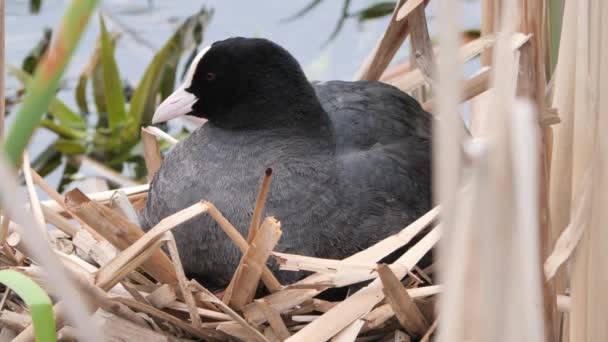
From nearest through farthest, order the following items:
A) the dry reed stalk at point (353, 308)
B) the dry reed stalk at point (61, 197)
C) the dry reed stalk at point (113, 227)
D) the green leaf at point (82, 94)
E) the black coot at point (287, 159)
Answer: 1. the dry reed stalk at point (353, 308)
2. the dry reed stalk at point (113, 227)
3. the black coot at point (287, 159)
4. the dry reed stalk at point (61, 197)
5. the green leaf at point (82, 94)

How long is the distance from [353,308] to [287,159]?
427 mm


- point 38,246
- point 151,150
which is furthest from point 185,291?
point 38,246

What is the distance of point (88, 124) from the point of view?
9.98 feet

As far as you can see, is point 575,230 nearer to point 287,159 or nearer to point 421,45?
point 421,45

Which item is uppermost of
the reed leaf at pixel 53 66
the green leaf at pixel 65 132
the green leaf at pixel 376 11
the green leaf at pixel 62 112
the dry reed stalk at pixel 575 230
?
the green leaf at pixel 376 11

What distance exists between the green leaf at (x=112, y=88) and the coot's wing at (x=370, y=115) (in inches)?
38.1

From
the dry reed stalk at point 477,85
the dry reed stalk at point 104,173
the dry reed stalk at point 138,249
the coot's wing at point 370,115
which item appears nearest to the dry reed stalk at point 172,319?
the dry reed stalk at point 138,249

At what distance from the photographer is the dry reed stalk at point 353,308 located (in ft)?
4.85

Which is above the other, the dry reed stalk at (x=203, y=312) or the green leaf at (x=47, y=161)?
the green leaf at (x=47, y=161)

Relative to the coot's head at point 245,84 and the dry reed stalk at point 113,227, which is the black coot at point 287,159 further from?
the dry reed stalk at point 113,227

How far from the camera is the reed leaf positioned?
71cm

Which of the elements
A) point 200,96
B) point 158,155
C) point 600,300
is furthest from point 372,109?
point 600,300

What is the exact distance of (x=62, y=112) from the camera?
9.71 ft

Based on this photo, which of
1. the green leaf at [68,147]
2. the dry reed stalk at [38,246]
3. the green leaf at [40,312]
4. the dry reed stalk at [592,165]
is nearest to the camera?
the dry reed stalk at [38,246]
